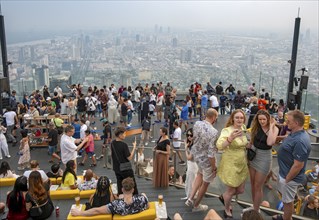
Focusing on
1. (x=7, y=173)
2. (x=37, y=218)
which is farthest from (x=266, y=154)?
(x=7, y=173)

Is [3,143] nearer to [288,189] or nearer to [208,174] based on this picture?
[208,174]

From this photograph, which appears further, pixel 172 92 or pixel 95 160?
pixel 172 92

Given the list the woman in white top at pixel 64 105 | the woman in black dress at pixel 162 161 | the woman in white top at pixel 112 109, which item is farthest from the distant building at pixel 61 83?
the woman in black dress at pixel 162 161

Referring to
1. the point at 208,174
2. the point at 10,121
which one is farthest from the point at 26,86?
the point at 208,174

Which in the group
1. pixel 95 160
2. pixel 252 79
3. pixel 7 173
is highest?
pixel 252 79

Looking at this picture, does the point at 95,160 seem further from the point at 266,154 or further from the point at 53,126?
the point at 266,154

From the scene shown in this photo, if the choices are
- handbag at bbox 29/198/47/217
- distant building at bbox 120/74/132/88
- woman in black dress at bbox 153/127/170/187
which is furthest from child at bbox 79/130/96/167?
distant building at bbox 120/74/132/88

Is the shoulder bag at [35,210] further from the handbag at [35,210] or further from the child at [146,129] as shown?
the child at [146,129]
